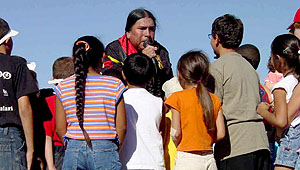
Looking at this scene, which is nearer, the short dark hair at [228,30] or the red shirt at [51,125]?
the short dark hair at [228,30]

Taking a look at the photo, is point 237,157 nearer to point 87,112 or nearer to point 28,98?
point 87,112

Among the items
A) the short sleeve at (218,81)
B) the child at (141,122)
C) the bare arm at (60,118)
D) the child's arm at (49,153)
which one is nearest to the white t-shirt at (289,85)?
the short sleeve at (218,81)

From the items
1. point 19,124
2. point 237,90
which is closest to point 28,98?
point 19,124

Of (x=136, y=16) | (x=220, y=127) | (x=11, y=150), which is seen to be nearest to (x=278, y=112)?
(x=220, y=127)

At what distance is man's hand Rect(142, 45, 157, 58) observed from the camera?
205 inches

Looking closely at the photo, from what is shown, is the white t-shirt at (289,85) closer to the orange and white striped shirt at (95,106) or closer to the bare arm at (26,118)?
the orange and white striped shirt at (95,106)

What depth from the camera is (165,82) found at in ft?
17.3

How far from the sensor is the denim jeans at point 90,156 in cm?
399

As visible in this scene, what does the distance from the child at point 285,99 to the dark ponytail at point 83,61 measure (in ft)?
5.13

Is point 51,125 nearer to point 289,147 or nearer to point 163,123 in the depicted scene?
point 163,123

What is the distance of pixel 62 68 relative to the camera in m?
5.38

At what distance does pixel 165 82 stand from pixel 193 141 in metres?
1.11

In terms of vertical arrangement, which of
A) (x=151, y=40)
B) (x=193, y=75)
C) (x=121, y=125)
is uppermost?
(x=151, y=40)

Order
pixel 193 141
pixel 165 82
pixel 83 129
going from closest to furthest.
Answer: pixel 83 129
pixel 193 141
pixel 165 82
